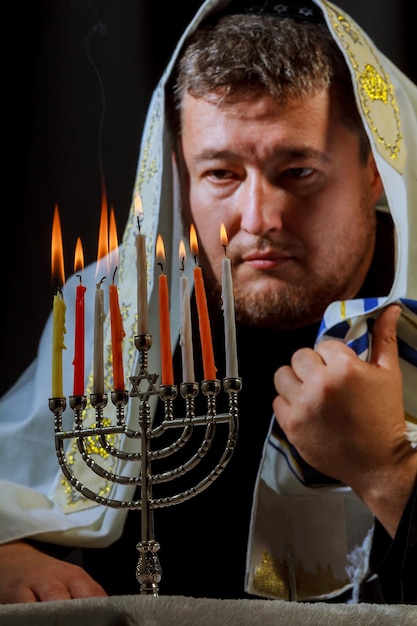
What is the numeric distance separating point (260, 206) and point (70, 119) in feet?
1.95

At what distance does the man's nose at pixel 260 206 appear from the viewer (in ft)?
7.10

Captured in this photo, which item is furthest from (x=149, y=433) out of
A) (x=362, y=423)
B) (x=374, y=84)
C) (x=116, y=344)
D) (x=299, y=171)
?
(x=374, y=84)

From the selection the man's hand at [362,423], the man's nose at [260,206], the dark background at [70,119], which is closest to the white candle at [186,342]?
the man's hand at [362,423]

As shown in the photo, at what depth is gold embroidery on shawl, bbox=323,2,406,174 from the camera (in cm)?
210

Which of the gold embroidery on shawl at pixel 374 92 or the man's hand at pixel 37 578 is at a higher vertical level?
the gold embroidery on shawl at pixel 374 92

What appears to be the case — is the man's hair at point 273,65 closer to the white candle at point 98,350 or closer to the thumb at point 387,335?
the thumb at point 387,335

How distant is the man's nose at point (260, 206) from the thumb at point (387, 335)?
0.32 metres

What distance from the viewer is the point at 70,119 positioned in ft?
8.07

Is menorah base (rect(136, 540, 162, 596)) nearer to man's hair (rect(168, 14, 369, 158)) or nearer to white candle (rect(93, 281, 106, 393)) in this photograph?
white candle (rect(93, 281, 106, 393))

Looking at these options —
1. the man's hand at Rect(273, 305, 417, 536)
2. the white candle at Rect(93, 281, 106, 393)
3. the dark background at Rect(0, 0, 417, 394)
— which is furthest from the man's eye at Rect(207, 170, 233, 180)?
the white candle at Rect(93, 281, 106, 393)

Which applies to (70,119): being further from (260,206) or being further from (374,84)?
(374,84)

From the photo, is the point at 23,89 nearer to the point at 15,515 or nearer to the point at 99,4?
the point at 99,4

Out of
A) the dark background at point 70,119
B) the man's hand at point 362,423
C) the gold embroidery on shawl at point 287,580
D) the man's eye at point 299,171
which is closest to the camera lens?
the man's hand at point 362,423

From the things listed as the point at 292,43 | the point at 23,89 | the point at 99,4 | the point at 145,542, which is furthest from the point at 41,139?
the point at 145,542
